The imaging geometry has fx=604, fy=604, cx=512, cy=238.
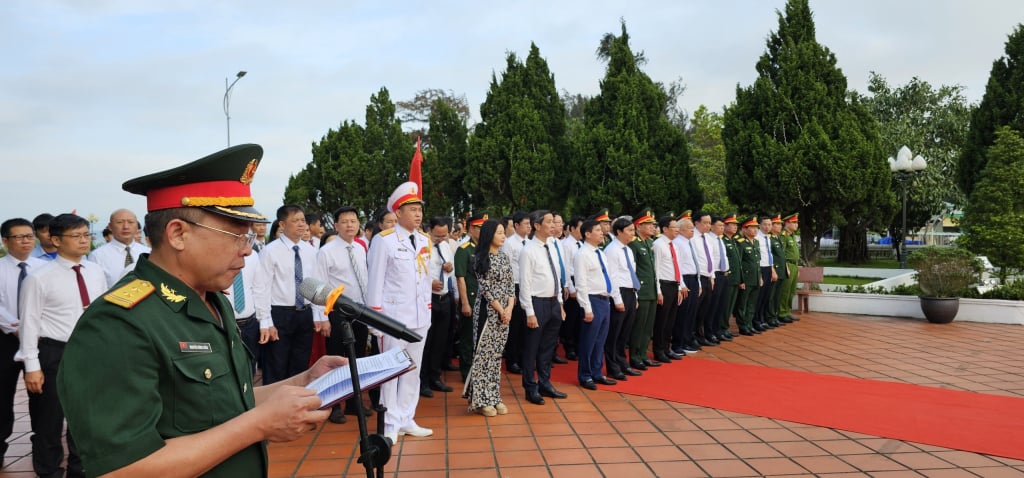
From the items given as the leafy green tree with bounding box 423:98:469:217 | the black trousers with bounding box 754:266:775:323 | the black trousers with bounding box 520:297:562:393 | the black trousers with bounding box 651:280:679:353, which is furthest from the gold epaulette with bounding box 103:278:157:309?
the leafy green tree with bounding box 423:98:469:217

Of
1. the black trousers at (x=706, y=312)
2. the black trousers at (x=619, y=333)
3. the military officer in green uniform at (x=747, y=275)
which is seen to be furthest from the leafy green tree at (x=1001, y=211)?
the black trousers at (x=619, y=333)

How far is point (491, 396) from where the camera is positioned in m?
5.24

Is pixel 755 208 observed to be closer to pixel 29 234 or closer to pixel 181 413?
pixel 29 234

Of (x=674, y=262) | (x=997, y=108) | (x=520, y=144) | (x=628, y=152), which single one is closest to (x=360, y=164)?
(x=520, y=144)

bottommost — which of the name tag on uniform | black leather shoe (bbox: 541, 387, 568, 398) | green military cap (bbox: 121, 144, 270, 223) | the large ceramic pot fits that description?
black leather shoe (bbox: 541, 387, 568, 398)

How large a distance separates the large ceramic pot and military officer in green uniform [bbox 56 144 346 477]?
35.6 ft

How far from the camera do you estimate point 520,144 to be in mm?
18562

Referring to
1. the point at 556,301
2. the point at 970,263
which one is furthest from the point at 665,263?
the point at 970,263

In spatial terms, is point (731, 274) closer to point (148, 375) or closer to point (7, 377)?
point (7, 377)

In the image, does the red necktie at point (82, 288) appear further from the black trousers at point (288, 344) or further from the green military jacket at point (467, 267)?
the green military jacket at point (467, 267)

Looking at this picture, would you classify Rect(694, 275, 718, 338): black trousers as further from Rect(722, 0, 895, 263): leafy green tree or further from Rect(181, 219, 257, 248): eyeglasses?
Rect(181, 219, 257, 248): eyeglasses

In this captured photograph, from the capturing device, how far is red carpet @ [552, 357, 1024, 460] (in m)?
4.58

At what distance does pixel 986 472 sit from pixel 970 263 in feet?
24.1

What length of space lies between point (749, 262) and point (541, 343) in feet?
15.2
